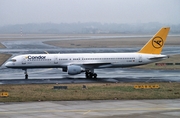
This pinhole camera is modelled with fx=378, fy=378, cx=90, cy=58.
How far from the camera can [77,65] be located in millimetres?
54469

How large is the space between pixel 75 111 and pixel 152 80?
23767 millimetres

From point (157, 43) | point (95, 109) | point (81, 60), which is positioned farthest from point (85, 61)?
point (95, 109)

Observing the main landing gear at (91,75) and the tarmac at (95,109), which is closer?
the tarmac at (95,109)

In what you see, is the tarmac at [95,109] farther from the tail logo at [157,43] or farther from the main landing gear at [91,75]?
the tail logo at [157,43]

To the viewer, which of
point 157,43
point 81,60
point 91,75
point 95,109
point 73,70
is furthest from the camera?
point 157,43

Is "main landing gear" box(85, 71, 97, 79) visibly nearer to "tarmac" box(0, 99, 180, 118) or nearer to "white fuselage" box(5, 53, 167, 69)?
"white fuselage" box(5, 53, 167, 69)

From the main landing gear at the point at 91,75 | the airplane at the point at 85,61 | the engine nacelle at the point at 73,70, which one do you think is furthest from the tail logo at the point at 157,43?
the engine nacelle at the point at 73,70

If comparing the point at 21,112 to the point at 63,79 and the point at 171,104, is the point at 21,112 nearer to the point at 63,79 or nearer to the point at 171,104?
the point at 171,104

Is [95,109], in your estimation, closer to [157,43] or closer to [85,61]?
[85,61]

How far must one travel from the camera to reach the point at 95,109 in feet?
98.1

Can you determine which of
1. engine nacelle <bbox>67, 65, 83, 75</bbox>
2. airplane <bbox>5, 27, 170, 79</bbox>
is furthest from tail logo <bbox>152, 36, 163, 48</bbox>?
engine nacelle <bbox>67, 65, 83, 75</bbox>

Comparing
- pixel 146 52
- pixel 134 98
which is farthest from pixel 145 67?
pixel 134 98

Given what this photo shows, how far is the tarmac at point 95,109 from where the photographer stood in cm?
2761

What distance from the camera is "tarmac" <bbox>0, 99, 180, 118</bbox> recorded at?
90.6 feet
